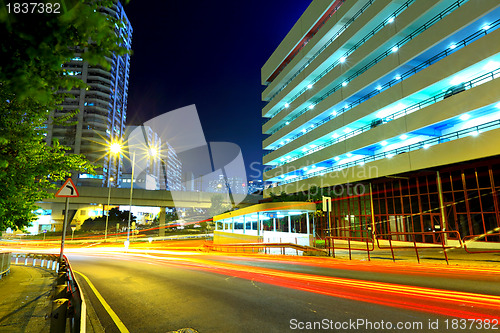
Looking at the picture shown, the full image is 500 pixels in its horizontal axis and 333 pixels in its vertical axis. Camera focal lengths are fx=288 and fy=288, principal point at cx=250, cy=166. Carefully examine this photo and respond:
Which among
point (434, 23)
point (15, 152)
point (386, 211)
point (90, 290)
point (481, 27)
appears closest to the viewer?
point (15, 152)

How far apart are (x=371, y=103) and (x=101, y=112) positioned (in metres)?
98.3

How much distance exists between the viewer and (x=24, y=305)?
778cm

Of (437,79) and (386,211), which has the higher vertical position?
(437,79)

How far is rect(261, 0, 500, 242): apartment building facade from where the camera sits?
2058cm

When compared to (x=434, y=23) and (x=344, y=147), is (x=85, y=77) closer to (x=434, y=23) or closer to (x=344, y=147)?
(x=344, y=147)

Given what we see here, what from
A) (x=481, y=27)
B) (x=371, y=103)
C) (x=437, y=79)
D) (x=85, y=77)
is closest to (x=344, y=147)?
(x=371, y=103)

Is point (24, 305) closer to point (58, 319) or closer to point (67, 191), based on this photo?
point (67, 191)

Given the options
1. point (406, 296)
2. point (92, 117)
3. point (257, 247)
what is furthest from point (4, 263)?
point (92, 117)

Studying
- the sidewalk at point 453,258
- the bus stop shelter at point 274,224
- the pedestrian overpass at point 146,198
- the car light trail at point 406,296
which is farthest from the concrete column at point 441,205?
the pedestrian overpass at point 146,198

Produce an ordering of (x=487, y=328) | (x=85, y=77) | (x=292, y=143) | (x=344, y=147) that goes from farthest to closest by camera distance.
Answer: (x=85, y=77) < (x=292, y=143) < (x=344, y=147) < (x=487, y=328)

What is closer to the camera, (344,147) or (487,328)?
(487,328)

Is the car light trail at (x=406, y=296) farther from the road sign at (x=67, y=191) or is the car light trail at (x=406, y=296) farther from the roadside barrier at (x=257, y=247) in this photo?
the roadside barrier at (x=257, y=247)

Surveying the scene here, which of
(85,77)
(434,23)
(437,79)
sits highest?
(85,77)

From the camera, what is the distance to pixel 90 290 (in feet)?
30.0
